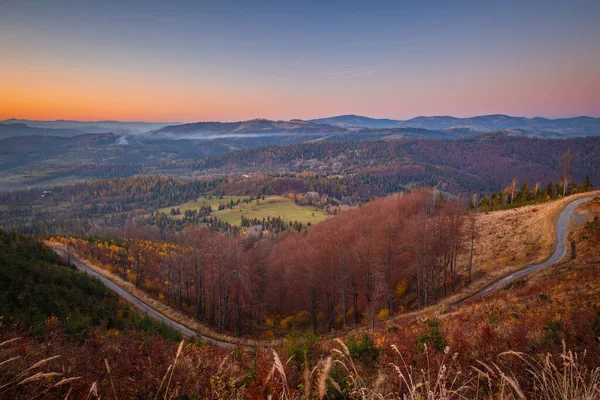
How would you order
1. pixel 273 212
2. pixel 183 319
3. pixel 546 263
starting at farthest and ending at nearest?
1. pixel 273 212
2. pixel 183 319
3. pixel 546 263

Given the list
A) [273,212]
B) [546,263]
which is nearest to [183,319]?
[546,263]

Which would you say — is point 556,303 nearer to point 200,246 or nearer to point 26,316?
point 26,316

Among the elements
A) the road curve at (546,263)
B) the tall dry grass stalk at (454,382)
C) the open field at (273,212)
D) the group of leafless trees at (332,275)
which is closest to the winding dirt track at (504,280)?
the road curve at (546,263)

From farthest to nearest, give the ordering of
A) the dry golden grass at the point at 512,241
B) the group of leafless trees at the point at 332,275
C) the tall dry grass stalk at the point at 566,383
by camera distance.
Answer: the group of leafless trees at the point at 332,275 < the dry golden grass at the point at 512,241 < the tall dry grass stalk at the point at 566,383

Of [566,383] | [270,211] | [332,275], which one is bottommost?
[270,211]

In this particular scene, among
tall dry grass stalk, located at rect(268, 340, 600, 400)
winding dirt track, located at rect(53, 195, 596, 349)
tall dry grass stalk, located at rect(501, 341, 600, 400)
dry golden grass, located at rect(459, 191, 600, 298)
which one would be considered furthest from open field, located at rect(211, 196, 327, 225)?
tall dry grass stalk, located at rect(501, 341, 600, 400)

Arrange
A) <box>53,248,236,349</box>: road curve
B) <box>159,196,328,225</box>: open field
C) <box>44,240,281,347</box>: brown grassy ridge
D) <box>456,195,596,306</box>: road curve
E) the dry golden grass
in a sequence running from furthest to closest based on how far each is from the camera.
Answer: <box>159,196,328,225</box>: open field < the dry golden grass < <box>44,240,281,347</box>: brown grassy ridge < <box>53,248,236,349</box>: road curve < <box>456,195,596,306</box>: road curve

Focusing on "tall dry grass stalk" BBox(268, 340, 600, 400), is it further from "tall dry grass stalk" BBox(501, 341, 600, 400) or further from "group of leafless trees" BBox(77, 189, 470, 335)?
"group of leafless trees" BBox(77, 189, 470, 335)

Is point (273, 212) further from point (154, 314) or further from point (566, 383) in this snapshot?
point (566, 383)

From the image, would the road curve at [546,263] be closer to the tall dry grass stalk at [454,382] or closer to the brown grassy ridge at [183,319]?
the brown grassy ridge at [183,319]

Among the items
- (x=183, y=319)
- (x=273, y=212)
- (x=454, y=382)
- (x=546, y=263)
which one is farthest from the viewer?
(x=273, y=212)

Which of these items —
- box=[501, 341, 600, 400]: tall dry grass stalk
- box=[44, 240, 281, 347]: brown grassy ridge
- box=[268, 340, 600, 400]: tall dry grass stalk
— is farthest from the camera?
box=[44, 240, 281, 347]: brown grassy ridge
